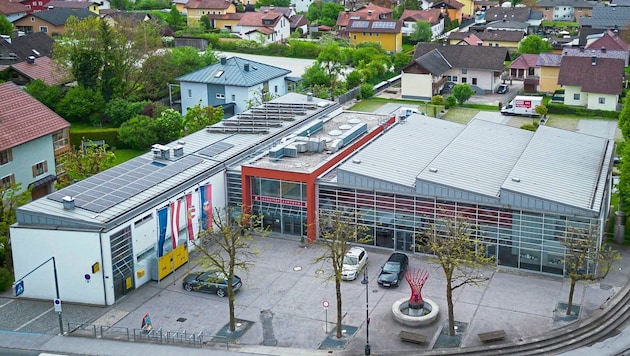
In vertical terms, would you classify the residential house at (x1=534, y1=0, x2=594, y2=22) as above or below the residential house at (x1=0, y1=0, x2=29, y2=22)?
below

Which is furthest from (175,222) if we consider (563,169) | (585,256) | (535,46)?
(535,46)

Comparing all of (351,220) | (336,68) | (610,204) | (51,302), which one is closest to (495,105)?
(336,68)

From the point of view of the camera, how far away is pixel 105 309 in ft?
117

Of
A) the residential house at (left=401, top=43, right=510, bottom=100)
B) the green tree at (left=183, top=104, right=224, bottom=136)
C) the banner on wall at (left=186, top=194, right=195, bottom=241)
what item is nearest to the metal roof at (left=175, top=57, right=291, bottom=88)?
the green tree at (left=183, top=104, right=224, bottom=136)

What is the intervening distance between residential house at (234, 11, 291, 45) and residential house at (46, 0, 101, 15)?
24.2 metres

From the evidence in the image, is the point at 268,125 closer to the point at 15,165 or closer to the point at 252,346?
the point at 15,165

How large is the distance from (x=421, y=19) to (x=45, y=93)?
61.6 m

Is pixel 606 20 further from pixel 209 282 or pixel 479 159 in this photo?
pixel 209 282

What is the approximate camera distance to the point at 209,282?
36.5 metres

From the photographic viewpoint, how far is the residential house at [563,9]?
125812mm

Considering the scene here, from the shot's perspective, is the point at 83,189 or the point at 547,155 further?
the point at 547,155

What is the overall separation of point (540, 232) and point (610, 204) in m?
10.4

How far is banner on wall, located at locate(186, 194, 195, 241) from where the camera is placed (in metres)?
40.7

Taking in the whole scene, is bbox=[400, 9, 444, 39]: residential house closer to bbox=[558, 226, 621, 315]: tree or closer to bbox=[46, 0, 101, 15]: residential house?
bbox=[46, 0, 101, 15]: residential house
